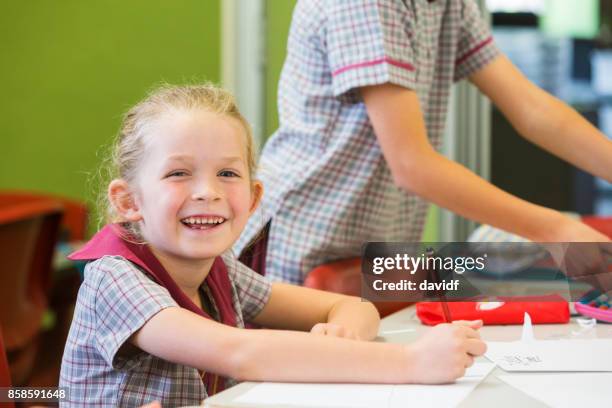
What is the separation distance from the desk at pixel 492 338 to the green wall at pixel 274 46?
215 cm

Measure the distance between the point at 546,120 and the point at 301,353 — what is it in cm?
92

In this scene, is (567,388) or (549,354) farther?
(549,354)

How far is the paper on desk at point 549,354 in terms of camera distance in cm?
117

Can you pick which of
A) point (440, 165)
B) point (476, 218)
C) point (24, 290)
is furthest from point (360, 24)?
point (24, 290)

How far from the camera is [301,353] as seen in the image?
3.60 ft

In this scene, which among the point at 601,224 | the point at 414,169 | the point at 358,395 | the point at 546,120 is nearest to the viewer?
the point at 358,395

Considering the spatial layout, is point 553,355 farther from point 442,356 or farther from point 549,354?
point 442,356

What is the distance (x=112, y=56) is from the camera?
13.2 feet

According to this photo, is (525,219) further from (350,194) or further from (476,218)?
(350,194)

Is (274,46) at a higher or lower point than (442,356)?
Answer: higher

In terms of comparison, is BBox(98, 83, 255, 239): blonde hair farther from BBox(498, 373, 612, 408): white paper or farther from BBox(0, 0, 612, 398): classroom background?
BBox(0, 0, 612, 398): classroom background

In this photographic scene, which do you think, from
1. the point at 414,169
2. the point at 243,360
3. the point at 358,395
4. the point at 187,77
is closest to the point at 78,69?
the point at 187,77

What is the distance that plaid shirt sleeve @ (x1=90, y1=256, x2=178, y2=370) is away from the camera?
116 cm

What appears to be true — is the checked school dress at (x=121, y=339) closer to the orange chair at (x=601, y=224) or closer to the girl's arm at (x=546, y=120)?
the girl's arm at (x=546, y=120)
